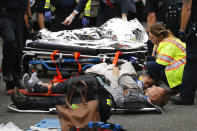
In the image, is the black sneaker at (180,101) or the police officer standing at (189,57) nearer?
the police officer standing at (189,57)

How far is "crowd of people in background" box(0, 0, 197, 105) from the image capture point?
6121mm

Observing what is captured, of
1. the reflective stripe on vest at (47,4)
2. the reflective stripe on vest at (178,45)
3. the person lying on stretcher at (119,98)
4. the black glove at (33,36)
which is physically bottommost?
the person lying on stretcher at (119,98)

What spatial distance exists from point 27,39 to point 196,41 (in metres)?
3.02

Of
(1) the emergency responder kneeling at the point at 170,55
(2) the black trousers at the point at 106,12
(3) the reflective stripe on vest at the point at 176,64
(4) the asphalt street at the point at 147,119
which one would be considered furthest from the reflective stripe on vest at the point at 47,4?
(4) the asphalt street at the point at 147,119

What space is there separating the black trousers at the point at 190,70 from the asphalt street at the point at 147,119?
213 millimetres

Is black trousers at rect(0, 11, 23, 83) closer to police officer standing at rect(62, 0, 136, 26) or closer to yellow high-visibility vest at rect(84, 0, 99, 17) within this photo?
police officer standing at rect(62, 0, 136, 26)

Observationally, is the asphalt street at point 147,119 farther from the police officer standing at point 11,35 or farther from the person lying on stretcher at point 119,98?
the police officer standing at point 11,35

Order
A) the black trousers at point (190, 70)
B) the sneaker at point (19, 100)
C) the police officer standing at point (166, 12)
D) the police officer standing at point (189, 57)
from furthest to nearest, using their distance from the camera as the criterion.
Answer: the police officer standing at point (166, 12)
the black trousers at point (190, 70)
the police officer standing at point (189, 57)
the sneaker at point (19, 100)

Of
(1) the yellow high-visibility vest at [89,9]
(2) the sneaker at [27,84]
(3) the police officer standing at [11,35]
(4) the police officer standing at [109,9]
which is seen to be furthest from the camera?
(1) the yellow high-visibility vest at [89,9]

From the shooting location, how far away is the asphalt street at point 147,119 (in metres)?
5.21

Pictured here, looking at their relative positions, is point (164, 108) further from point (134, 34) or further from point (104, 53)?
point (134, 34)

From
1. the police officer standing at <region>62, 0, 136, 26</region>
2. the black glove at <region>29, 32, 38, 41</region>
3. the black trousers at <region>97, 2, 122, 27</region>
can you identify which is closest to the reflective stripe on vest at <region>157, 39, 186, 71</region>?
the police officer standing at <region>62, 0, 136, 26</region>

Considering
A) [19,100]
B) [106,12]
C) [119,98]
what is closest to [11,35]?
[19,100]

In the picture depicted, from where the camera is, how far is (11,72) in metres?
6.75
